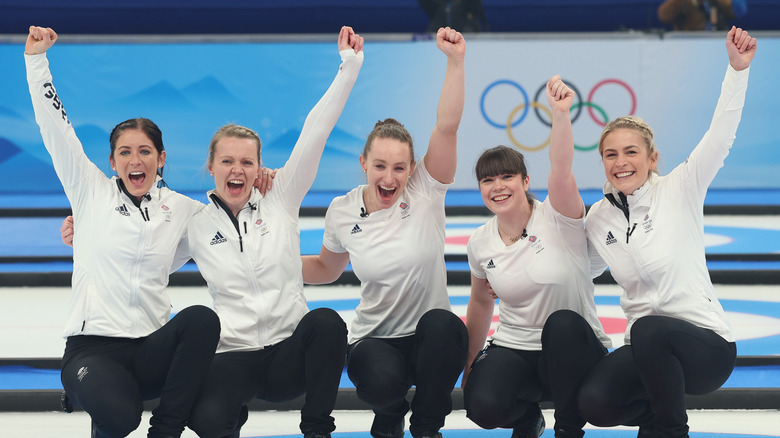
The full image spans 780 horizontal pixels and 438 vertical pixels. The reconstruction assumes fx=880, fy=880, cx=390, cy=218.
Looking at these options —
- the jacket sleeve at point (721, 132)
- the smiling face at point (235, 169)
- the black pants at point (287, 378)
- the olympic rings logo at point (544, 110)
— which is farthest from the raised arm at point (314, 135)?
the olympic rings logo at point (544, 110)

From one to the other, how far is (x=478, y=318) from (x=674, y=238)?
0.67 m

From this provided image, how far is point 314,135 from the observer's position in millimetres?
2891

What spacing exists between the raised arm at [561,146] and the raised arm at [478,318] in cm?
40

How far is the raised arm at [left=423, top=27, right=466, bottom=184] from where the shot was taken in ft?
9.44

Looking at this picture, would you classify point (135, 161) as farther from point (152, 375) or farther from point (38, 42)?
point (152, 375)

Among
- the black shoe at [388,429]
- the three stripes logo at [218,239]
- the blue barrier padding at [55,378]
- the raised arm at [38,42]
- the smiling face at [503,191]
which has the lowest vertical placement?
the black shoe at [388,429]

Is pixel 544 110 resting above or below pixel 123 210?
above

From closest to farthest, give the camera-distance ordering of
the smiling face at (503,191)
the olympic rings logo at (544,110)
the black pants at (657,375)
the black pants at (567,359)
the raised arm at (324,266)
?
the black pants at (657,375), the black pants at (567,359), the smiling face at (503,191), the raised arm at (324,266), the olympic rings logo at (544,110)

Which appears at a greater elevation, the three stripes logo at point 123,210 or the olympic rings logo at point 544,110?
the olympic rings logo at point 544,110

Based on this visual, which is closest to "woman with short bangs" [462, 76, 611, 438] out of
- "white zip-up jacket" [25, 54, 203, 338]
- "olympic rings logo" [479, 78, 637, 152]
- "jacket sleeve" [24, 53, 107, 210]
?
"white zip-up jacket" [25, 54, 203, 338]

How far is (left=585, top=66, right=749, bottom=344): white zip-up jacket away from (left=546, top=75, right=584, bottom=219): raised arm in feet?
0.55

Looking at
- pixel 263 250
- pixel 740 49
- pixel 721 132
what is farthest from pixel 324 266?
pixel 740 49

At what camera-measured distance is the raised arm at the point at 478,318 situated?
2.90m

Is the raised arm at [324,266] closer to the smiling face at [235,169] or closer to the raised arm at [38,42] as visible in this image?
the smiling face at [235,169]
